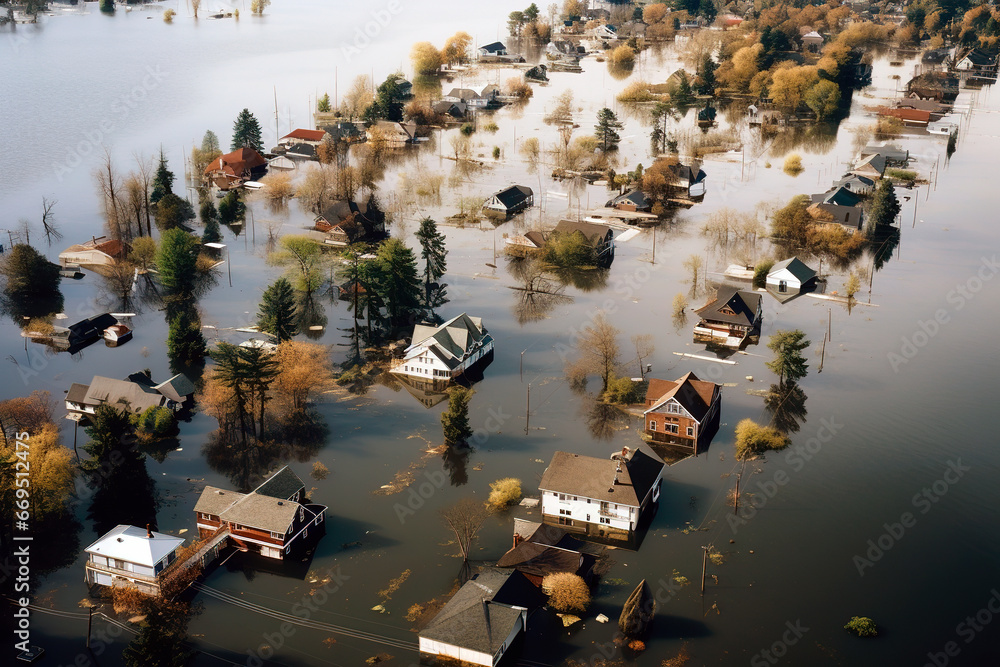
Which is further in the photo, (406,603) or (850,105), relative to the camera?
(850,105)

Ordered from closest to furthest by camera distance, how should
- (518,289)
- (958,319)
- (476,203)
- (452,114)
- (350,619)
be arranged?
(350,619) → (958,319) → (518,289) → (476,203) → (452,114)

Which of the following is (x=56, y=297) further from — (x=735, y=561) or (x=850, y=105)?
(x=850, y=105)

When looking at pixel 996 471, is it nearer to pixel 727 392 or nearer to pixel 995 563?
pixel 995 563

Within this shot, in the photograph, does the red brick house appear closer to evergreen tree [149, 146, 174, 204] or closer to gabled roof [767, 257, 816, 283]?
gabled roof [767, 257, 816, 283]

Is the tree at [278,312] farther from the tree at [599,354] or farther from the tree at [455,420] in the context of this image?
the tree at [599,354]

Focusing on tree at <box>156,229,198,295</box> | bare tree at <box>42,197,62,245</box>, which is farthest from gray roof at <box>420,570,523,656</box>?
bare tree at <box>42,197,62,245</box>

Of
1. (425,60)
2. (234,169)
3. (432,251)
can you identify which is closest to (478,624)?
(432,251)

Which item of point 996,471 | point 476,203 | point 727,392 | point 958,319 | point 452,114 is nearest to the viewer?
point 996,471

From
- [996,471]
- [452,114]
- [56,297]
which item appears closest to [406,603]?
[996,471]
